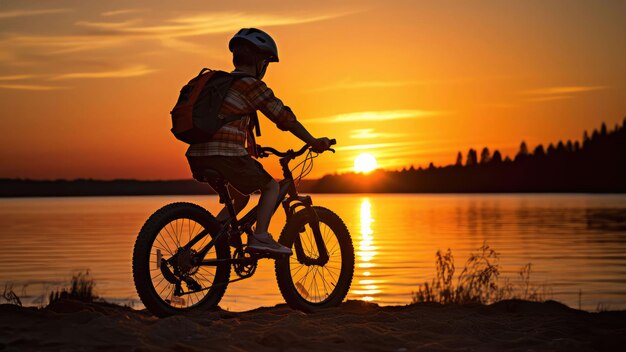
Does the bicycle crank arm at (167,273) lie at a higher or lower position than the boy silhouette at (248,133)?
lower

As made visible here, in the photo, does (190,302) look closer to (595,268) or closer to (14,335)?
(14,335)

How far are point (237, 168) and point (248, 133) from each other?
0.49m

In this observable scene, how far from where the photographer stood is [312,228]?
9.91 m

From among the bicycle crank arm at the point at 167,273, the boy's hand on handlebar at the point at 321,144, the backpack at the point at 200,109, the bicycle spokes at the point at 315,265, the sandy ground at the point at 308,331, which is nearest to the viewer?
the sandy ground at the point at 308,331

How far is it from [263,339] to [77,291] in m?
9.04

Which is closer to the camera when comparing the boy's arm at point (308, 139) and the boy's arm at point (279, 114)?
the boy's arm at point (279, 114)

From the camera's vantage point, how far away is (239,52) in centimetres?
885

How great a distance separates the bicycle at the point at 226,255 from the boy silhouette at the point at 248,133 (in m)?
0.16

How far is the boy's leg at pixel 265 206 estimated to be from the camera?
8.92 metres

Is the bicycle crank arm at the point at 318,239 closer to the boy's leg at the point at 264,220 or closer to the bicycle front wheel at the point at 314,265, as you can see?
the bicycle front wheel at the point at 314,265

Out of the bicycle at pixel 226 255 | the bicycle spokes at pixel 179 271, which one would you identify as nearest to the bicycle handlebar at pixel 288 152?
the bicycle at pixel 226 255

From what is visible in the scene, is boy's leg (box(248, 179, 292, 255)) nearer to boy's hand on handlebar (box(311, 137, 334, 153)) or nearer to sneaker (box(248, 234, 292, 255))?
sneaker (box(248, 234, 292, 255))

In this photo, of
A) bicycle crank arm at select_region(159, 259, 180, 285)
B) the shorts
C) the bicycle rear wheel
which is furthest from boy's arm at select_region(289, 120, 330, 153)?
bicycle crank arm at select_region(159, 259, 180, 285)

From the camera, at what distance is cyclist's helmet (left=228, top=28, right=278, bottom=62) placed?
8742 millimetres
